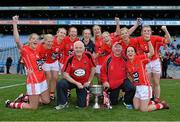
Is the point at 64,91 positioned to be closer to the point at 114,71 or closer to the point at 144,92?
the point at 114,71

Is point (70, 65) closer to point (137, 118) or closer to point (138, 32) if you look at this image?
point (137, 118)

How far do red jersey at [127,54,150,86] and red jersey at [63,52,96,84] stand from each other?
0.86 m

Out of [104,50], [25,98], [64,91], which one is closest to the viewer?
[64,91]

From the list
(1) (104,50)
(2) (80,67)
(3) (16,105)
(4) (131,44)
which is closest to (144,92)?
(2) (80,67)

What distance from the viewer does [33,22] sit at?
119 ft

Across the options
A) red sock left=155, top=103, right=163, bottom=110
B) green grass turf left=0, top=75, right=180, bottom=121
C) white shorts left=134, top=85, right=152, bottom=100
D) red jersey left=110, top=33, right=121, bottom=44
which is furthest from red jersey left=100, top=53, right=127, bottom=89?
red jersey left=110, top=33, right=121, bottom=44

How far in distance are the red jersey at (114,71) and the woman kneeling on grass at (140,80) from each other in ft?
1.05

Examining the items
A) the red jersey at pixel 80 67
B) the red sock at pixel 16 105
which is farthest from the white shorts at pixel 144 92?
the red sock at pixel 16 105

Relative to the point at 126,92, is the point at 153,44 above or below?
above

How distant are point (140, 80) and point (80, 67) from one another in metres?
1.25

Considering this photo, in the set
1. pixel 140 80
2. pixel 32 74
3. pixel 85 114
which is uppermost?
pixel 32 74

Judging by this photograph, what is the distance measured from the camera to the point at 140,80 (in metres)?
7.54
